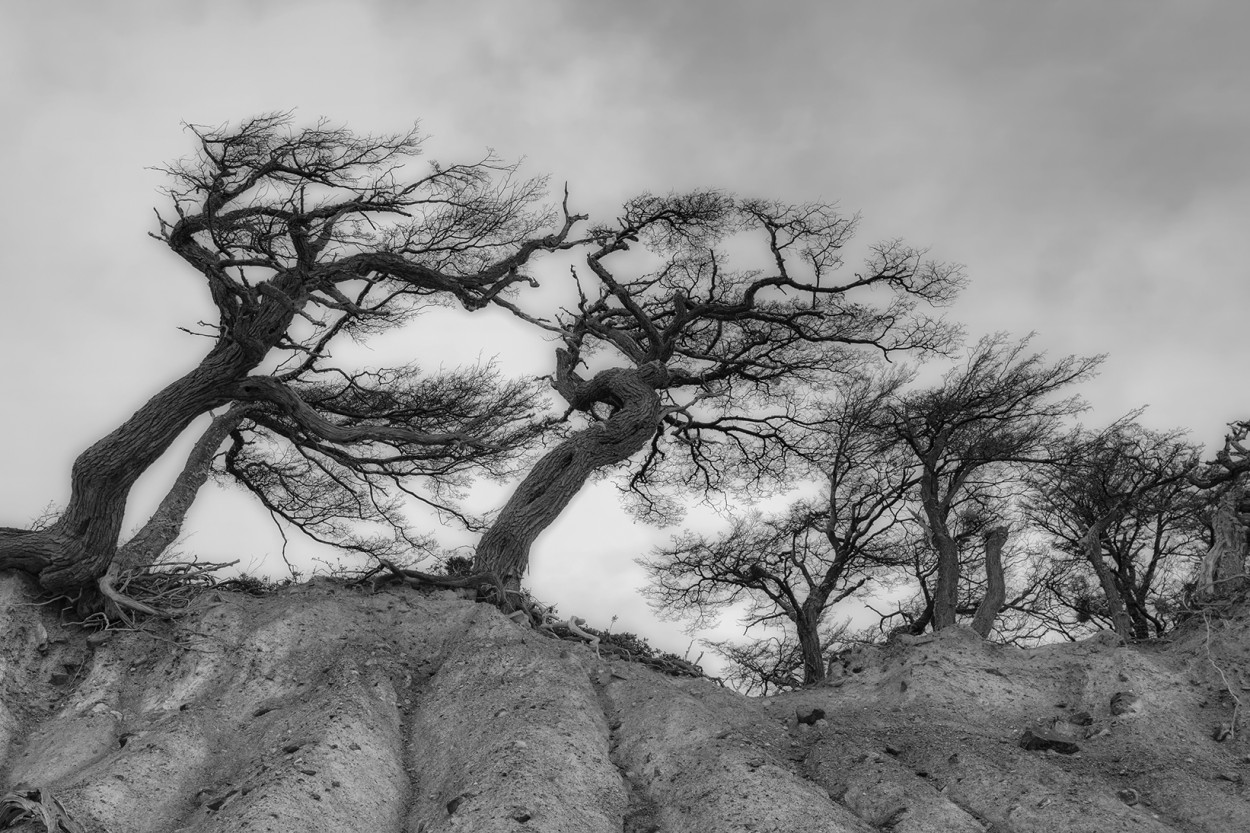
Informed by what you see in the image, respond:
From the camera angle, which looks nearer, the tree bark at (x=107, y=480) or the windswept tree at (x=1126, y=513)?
the tree bark at (x=107, y=480)

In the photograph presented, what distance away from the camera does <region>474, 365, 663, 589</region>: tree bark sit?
39.6 feet

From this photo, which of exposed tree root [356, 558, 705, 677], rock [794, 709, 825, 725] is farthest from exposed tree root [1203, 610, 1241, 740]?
exposed tree root [356, 558, 705, 677]

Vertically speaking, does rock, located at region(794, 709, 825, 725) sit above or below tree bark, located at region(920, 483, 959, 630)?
below

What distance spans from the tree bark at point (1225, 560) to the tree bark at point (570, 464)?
6852 millimetres

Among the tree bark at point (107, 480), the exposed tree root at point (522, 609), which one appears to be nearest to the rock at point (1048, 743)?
the exposed tree root at point (522, 609)

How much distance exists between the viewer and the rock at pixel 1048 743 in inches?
324

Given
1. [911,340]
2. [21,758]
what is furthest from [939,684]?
[21,758]

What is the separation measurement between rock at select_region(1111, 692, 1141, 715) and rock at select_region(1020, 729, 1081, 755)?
69 centimetres

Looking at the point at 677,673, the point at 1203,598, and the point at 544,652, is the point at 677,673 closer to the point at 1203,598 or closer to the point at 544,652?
the point at 544,652

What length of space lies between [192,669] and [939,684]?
7.23 metres

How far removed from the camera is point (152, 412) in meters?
11.1

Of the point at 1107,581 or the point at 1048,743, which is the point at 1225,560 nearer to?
the point at 1107,581

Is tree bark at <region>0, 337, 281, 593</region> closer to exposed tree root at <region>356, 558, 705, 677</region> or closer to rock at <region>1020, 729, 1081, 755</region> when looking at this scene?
exposed tree root at <region>356, 558, 705, 677</region>

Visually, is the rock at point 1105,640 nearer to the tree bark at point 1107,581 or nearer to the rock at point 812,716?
the tree bark at point 1107,581
